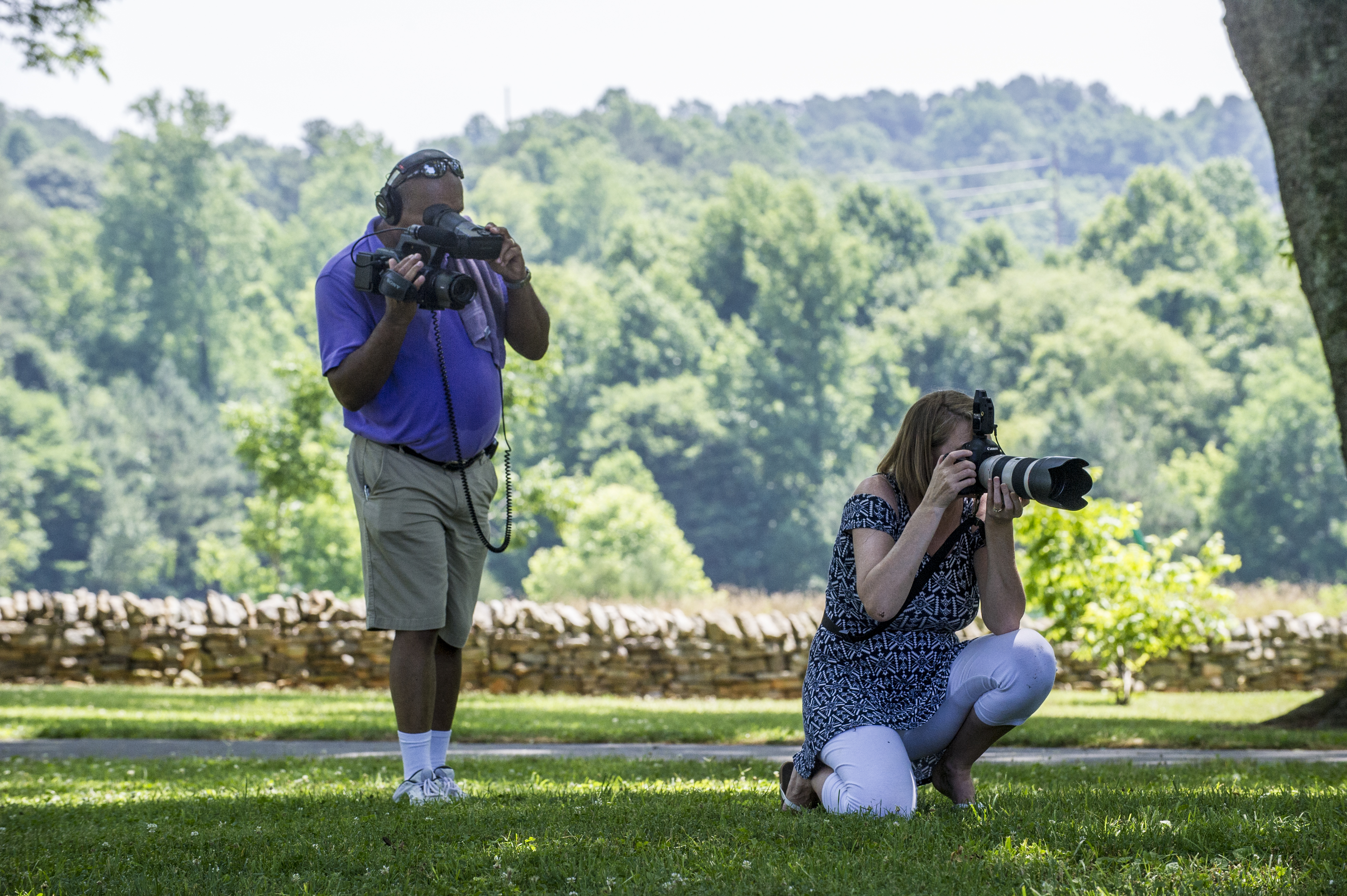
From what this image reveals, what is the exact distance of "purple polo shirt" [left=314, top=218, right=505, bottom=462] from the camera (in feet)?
14.1

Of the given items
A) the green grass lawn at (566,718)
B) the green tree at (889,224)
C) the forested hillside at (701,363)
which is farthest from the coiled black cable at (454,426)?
the green tree at (889,224)

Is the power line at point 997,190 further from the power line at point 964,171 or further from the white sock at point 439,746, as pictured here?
the white sock at point 439,746

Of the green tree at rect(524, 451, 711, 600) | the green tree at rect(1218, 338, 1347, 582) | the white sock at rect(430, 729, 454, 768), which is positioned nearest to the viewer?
the white sock at rect(430, 729, 454, 768)

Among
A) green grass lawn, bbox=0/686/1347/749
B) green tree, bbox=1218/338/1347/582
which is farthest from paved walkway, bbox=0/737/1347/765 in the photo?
green tree, bbox=1218/338/1347/582

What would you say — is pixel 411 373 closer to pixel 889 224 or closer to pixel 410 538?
pixel 410 538

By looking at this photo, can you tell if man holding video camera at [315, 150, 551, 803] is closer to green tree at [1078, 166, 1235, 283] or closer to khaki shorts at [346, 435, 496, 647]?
Result: khaki shorts at [346, 435, 496, 647]

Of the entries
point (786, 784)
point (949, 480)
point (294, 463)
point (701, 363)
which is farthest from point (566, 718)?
point (701, 363)

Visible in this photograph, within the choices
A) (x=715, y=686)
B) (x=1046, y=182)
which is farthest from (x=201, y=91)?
(x=1046, y=182)

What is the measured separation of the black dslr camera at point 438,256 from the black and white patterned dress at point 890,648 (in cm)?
145

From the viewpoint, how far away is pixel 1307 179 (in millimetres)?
4270

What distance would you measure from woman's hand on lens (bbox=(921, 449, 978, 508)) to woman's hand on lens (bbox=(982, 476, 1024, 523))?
0.06m

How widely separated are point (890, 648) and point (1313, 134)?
7.22 feet

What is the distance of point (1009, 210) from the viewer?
14012 centimetres

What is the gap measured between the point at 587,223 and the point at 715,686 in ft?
305
